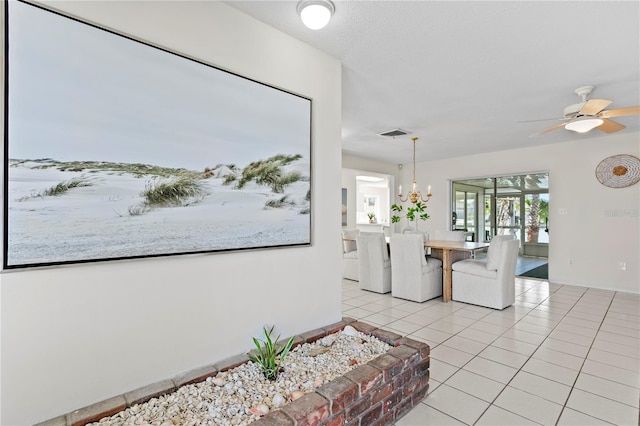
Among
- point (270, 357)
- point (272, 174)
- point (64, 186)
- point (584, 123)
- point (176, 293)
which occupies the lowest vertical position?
point (270, 357)

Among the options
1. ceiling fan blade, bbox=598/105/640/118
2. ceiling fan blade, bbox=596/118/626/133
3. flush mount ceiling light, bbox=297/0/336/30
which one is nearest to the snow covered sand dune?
flush mount ceiling light, bbox=297/0/336/30

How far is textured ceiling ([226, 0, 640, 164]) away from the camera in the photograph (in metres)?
1.96

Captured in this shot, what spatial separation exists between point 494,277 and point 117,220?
4062mm

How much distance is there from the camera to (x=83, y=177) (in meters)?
1.43

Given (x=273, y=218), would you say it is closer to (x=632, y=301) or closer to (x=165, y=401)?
(x=165, y=401)

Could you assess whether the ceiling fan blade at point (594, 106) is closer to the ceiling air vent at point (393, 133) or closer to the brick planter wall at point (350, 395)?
the ceiling air vent at point (393, 133)

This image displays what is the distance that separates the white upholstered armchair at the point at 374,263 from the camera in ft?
15.3

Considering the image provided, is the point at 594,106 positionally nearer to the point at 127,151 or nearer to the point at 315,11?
the point at 315,11

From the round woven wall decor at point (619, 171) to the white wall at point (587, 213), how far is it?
0.07 m

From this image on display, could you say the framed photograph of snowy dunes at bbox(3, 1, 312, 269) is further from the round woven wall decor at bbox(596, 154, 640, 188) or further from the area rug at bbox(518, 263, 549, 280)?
the area rug at bbox(518, 263, 549, 280)

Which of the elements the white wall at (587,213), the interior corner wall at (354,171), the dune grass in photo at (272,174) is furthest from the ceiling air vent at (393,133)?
the dune grass in photo at (272,174)

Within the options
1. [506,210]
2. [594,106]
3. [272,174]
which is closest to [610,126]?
[594,106]

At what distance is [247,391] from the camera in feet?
5.42

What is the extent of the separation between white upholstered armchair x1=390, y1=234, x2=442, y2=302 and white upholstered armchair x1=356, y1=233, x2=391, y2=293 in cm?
20
